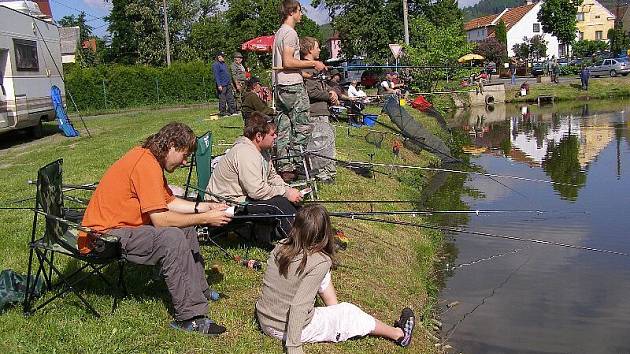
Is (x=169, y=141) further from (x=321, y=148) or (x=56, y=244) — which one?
(x=321, y=148)

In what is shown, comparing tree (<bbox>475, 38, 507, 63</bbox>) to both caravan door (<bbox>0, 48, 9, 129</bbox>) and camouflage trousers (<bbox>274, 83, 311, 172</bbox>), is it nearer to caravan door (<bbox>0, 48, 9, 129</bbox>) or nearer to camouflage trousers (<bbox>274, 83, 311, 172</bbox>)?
caravan door (<bbox>0, 48, 9, 129</bbox>)

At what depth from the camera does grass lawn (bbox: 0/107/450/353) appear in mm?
4414

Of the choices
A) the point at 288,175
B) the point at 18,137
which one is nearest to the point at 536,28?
the point at 18,137

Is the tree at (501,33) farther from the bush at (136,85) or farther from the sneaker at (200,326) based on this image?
the sneaker at (200,326)

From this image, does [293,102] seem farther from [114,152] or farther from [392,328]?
[114,152]

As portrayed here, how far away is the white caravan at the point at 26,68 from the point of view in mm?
14969

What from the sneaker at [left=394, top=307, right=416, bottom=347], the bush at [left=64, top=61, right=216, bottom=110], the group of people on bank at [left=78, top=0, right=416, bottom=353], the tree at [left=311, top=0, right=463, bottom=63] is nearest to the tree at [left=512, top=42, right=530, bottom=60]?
the tree at [left=311, top=0, right=463, bottom=63]

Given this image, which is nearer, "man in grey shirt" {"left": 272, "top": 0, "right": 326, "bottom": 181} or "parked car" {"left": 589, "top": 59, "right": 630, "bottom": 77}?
"man in grey shirt" {"left": 272, "top": 0, "right": 326, "bottom": 181}

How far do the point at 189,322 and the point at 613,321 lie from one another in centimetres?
402

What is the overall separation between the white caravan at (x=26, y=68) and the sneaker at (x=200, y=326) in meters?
11.9

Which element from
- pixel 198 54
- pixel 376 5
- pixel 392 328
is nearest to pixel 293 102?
pixel 392 328

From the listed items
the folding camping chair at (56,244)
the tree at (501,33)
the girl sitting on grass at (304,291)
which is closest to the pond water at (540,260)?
the girl sitting on grass at (304,291)

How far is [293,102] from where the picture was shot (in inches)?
306

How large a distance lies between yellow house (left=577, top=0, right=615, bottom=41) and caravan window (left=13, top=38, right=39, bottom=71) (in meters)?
72.5
